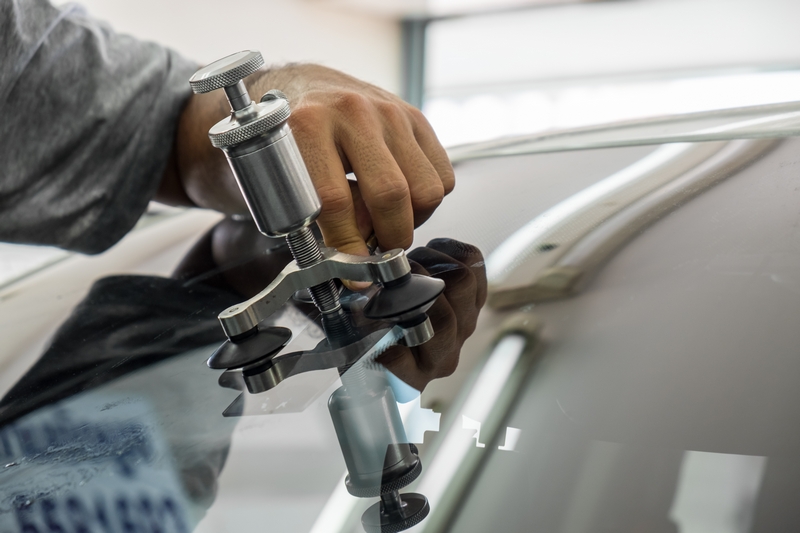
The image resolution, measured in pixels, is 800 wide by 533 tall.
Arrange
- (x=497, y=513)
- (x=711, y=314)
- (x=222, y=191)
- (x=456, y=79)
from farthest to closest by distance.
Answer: (x=456, y=79), (x=222, y=191), (x=711, y=314), (x=497, y=513)

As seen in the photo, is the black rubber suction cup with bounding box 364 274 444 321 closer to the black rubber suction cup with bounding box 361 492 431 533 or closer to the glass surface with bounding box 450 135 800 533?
the glass surface with bounding box 450 135 800 533

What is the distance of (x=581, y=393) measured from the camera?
12.9 inches

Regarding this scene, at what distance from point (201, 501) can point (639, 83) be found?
85.2 inches

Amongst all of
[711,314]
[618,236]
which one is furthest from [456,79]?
[711,314]

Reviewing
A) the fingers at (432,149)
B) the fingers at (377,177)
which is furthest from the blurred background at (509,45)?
the fingers at (377,177)

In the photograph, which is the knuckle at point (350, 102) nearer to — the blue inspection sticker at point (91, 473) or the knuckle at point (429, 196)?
the knuckle at point (429, 196)

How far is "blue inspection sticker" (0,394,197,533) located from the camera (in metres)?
0.31

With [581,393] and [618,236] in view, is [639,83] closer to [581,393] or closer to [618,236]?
[618,236]

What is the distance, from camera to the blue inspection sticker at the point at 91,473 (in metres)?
0.31

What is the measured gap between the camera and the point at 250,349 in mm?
453

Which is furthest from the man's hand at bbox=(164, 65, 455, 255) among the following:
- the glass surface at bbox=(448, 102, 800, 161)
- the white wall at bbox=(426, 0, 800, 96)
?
the white wall at bbox=(426, 0, 800, 96)

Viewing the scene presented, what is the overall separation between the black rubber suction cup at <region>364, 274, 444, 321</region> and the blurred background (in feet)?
4.09

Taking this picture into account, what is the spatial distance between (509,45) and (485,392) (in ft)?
7.53

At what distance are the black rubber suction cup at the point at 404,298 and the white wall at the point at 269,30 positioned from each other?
1.30 m
